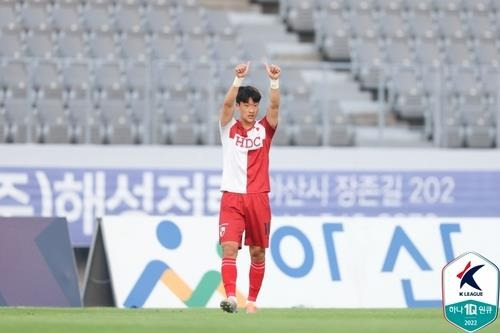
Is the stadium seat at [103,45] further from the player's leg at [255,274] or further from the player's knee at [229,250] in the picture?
the player's knee at [229,250]

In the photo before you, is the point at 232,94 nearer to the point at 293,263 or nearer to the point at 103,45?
the point at 293,263

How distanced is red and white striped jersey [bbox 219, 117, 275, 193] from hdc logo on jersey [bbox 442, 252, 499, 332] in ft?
14.4

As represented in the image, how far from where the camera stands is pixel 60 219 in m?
17.4

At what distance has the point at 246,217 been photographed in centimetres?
1418

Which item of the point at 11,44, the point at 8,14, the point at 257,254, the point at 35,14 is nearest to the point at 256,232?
the point at 257,254

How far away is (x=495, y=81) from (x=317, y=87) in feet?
9.64

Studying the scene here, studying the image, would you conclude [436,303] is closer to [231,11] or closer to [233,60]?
[233,60]

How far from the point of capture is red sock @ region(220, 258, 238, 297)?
45.3 feet

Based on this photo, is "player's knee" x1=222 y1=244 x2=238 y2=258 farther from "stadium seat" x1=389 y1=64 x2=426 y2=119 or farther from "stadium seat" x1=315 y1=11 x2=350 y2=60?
"stadium seat" x1=315 y1=11 x2=350 y2=60

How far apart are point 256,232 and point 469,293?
4439mm

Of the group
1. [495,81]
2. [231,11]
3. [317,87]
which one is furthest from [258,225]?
[231,11]

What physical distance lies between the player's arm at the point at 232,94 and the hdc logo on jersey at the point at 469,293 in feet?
13.9

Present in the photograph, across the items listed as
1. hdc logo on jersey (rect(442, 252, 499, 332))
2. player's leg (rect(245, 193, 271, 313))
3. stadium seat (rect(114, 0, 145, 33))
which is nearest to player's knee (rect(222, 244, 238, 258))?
player's leg (rect(245, 193, 271, 313))

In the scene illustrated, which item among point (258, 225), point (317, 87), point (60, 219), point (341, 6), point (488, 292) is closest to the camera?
point (488, 292)
